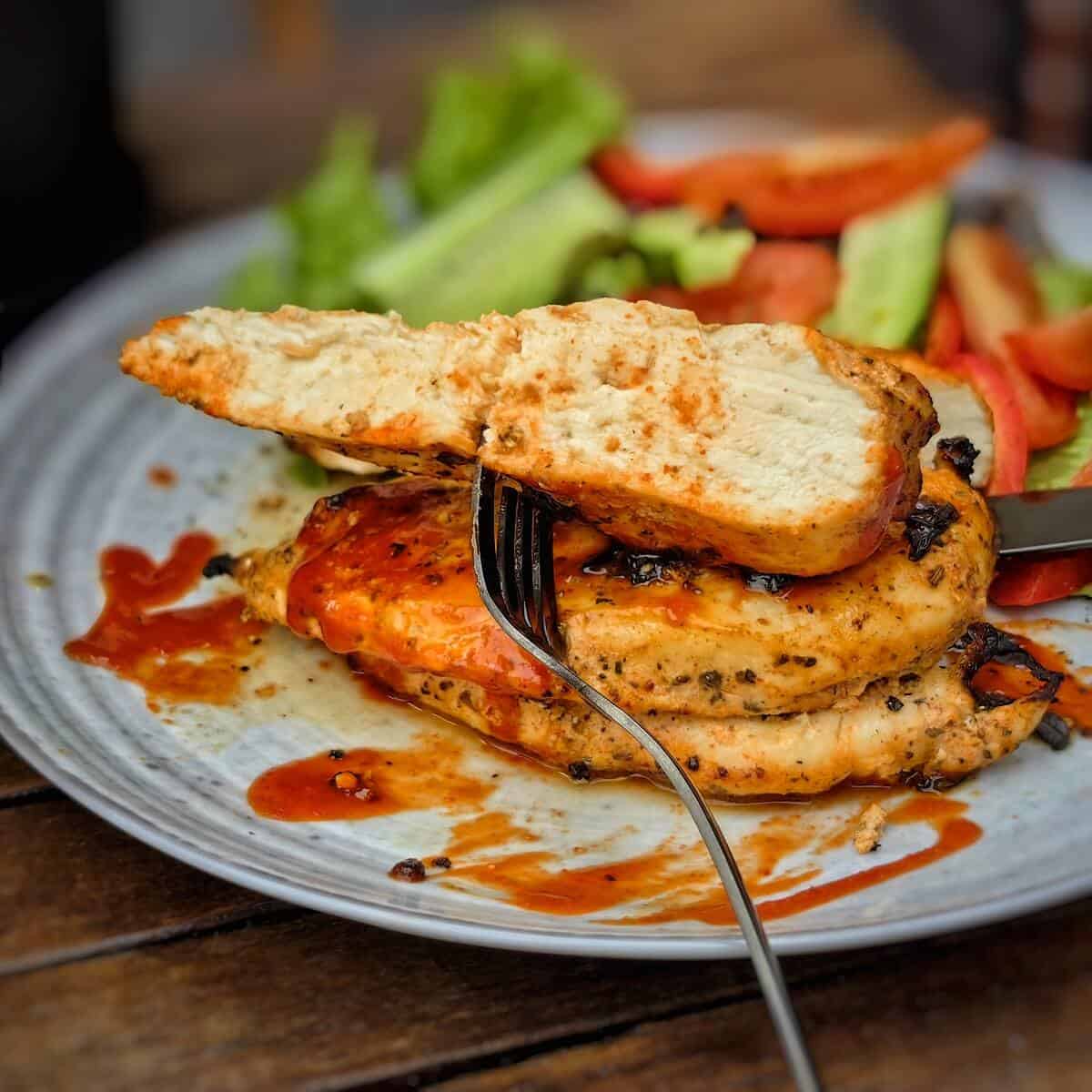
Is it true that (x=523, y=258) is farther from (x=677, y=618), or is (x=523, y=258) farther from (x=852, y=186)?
(x=677, y=618)

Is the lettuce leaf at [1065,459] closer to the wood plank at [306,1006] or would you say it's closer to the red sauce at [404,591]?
the red sauce at [404,591]

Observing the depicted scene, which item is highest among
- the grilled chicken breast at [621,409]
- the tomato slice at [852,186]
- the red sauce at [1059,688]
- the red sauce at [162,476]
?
the grilled chicken breast at [621,409]

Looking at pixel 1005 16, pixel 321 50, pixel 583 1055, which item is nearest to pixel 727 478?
pixel 583 1055

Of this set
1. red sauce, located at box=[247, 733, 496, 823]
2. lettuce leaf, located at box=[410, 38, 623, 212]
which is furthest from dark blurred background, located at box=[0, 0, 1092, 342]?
red sauce, located at box=[247, 733, 496, 823]

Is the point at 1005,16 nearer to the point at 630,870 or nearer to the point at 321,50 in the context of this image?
the point at 321,50

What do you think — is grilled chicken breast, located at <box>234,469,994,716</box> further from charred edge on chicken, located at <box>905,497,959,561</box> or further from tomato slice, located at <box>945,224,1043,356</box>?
tomato slice, located at <box>945,224,1043,356</box>

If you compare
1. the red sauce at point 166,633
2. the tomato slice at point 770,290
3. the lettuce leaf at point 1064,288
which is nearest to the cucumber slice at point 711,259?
the tomato slice at point 770,290

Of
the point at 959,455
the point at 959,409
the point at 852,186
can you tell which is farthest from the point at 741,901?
the point at 852,186
